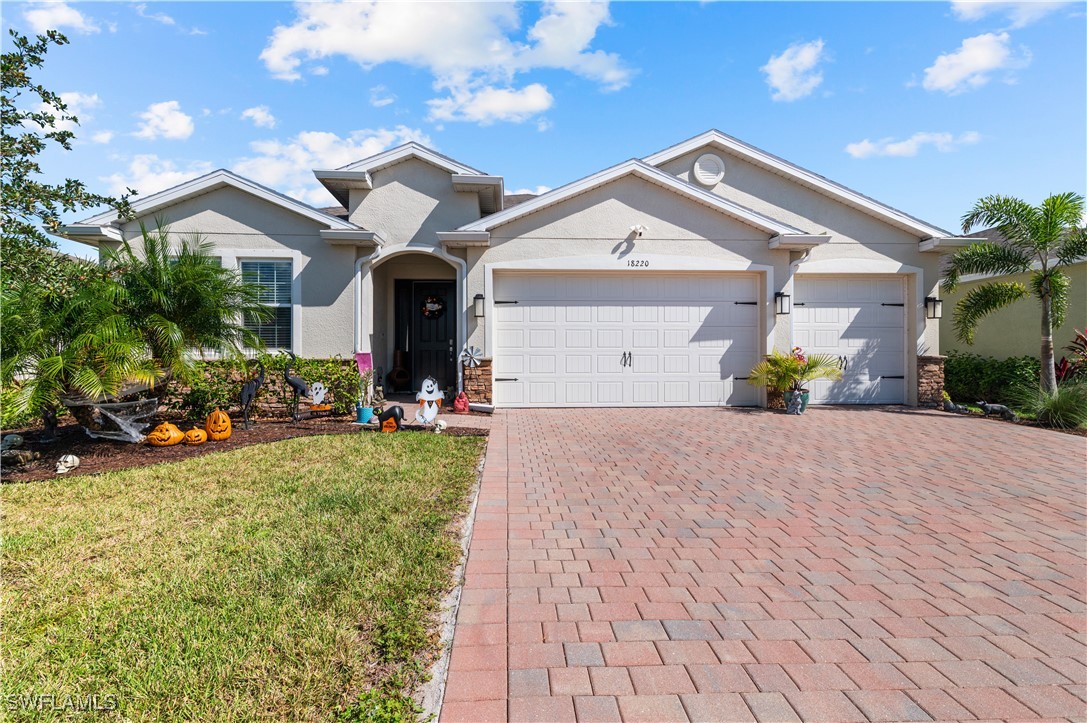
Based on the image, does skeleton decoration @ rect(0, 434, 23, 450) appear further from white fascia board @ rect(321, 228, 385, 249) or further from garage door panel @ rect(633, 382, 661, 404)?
garage door panel @ rect(633, 382, 661, 404)

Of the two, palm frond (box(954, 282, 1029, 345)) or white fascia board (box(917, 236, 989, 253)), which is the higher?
white fascia board (box(917, 236, 989, 253))

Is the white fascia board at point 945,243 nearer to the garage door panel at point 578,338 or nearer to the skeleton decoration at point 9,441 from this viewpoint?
the garage door panel at point 578,338

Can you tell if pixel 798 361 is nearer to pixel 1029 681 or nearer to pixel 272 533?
pixel 1029 681

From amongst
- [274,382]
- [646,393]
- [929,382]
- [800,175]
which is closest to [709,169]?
[800,175]

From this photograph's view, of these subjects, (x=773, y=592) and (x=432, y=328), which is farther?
(x=432, y=328)

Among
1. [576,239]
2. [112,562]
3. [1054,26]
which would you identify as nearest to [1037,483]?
[1054,26]

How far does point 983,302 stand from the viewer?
34.0 feet

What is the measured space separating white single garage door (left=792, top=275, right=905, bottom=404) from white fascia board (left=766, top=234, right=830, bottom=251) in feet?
3.37

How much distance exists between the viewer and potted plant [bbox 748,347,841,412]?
393 inches

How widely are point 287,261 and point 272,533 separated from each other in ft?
25.3

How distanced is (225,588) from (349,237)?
26.3 feet

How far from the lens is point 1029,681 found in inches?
92.5

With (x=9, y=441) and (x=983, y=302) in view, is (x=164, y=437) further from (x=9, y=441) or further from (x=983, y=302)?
(x=983, y=302)

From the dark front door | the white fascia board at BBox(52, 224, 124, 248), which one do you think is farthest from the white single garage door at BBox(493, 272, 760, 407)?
the white fascia board at BBox(52, 224, 124, 248)
